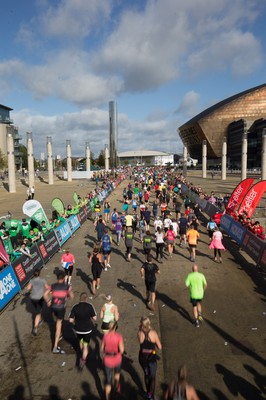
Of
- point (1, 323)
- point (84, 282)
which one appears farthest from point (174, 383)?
point (84, 282)

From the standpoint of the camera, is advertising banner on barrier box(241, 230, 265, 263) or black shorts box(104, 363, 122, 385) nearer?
black shorts box(104, 363, 122, 385)

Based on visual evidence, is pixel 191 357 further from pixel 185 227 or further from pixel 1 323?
pixel 185 227

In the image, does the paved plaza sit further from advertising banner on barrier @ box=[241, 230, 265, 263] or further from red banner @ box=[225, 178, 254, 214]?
red banner @ box=[225, 178, 254, 214]

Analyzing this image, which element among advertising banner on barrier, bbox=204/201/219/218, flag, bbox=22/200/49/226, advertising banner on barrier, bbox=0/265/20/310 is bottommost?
advertising banner on barrier, bbox=0/265/20/310

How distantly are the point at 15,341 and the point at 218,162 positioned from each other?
13328cm

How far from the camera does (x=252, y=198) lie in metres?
18.5

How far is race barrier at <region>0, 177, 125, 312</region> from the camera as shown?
31.5 ft

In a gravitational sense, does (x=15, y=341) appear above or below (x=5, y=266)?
below

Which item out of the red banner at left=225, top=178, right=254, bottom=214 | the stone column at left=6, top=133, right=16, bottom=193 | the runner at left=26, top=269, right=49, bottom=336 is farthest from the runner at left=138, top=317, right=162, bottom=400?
the stone column at left=6, top=133, right=16, bottom=193

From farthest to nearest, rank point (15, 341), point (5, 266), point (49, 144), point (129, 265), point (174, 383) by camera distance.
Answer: point (49, 144)
point (129, 265)
point (5, 266)
point (15, 341)
point (174, 383)

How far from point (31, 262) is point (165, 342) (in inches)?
253

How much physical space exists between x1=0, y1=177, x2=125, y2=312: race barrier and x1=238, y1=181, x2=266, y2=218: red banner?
385 inches

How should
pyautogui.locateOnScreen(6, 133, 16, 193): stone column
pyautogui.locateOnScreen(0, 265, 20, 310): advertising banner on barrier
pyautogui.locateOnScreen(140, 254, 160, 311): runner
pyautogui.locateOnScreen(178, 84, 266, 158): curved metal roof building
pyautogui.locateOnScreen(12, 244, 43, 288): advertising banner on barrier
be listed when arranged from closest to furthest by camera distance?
pyautogui.locateOnScreen(140, 254, 160, 311): runner < pyautogui.locateOnScreen(0, 265, 20, 310): advertising banner on barrier < pyautogui.locateOnScreen(12, 244, 43, 288): advertising banner on barrier < pyautogui.locateOnScreen(6, 133, 16, 193): stone column < pyautogui.locateOnScreen(178, 84, 266, 158): curved metal roof building

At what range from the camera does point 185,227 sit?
15.9m
